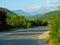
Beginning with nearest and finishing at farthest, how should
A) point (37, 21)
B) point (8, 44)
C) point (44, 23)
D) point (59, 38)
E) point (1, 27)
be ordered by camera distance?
point (59, 38) → point (8, 44) → point (1, 27) → point (37, 21) → point (44, 23)

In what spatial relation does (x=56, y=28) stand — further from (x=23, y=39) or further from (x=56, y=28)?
(x=23, y=39)

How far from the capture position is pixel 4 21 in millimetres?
69000

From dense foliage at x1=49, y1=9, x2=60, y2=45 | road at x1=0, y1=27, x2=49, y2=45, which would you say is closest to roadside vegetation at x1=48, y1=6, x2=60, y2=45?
dense foliage at x1=49, y1=9, x2=60, y2=45

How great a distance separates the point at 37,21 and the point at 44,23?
10.7 m

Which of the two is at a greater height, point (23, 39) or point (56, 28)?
point (56, 28)

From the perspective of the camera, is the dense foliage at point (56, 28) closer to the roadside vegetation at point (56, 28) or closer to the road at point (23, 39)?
the roadside vegetation at point (56, 28)

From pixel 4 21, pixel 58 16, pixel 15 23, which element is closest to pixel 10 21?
pixel 15 23

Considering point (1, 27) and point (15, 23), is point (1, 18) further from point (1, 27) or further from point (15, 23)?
point (15, 23)

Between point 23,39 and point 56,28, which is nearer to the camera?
point 56,28

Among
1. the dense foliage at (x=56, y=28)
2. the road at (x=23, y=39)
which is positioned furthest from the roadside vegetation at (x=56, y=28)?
the road at (x=23, y=39)

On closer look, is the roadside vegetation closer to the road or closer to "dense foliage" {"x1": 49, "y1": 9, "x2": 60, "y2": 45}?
"dense foliage" {"x1": 49, "y1": 9, "x2": 60, "y2": 45}

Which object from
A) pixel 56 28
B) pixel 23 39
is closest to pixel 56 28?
pixel 56 28

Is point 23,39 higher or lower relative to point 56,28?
lower

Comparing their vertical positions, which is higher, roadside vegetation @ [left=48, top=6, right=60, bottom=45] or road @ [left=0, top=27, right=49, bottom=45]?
roadside vegetation @ [left=48, top=6, right=60, bottom=45]
